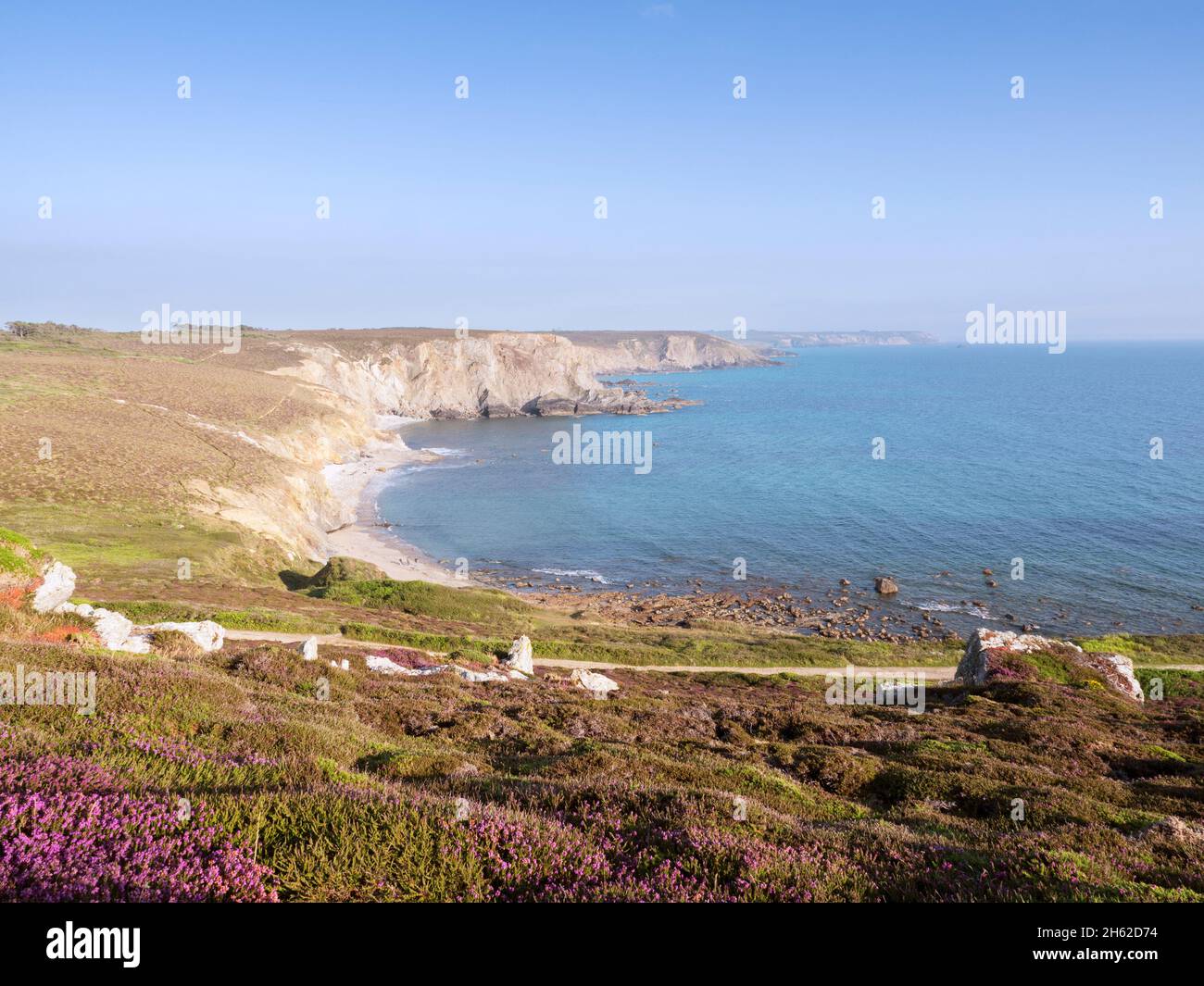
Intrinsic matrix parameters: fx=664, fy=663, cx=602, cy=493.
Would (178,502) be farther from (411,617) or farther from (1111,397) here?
(1111,397)

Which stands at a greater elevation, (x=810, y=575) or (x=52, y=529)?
(x=52, y=529)

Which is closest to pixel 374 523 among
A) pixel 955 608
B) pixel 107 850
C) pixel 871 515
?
pixel 871 515

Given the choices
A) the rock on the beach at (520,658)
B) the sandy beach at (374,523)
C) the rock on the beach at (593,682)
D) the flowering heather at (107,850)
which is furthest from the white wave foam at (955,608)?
the flowering heather at (107,850)

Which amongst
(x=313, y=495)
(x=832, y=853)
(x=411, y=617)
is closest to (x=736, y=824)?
(x=832, y=853)

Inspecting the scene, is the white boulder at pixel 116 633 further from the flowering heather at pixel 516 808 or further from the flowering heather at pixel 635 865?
the flowering heather at pixel 635 865

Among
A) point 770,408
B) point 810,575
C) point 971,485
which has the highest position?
point 770,408
